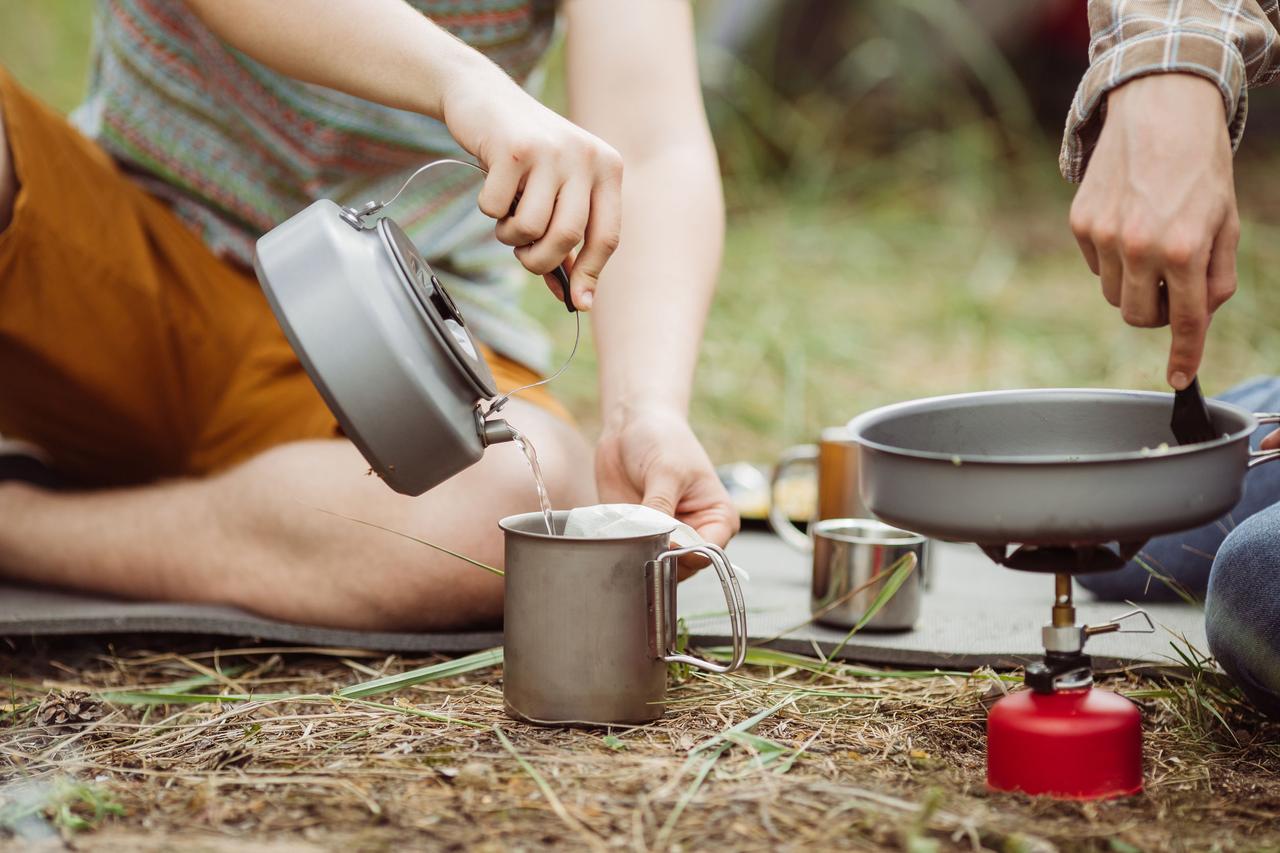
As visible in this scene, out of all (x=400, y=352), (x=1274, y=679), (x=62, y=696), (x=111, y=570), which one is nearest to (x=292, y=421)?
(x=111, y=570)

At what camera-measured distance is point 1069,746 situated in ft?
3.29

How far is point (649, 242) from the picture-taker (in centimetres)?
158

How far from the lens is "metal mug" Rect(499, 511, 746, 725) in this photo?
3.68 ft

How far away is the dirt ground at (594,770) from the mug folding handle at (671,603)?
7cm

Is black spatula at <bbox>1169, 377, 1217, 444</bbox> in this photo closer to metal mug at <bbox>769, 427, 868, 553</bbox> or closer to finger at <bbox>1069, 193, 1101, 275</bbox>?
finger at <bbox>1069, 193, 1101, 275</bbox>

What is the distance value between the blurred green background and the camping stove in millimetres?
1506

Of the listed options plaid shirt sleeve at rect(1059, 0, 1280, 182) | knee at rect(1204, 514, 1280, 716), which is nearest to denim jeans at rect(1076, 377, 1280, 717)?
knee at rect(1204, 514, 1280, 716)

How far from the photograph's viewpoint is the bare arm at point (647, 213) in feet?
4.71

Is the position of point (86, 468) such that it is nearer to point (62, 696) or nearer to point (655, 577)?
point (62, 696)

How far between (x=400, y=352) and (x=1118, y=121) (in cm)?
58

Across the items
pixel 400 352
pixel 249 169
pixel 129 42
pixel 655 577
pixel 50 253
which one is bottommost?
pixel 655 577

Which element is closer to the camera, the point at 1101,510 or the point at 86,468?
the point at 1101,510

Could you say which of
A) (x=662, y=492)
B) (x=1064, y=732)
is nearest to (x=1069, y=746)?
(x=1064, y=732)

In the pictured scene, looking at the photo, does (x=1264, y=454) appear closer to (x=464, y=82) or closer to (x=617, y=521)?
(x=617, y=521)
